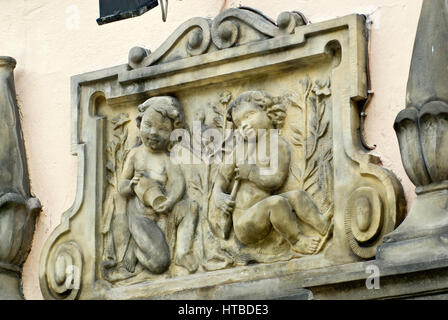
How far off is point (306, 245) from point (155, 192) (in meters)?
0.86

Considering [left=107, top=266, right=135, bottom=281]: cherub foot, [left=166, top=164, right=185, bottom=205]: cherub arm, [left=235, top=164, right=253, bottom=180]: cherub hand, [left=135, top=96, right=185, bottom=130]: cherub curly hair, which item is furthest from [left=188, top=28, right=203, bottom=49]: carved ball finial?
[left=107, top=266, right=135, bottom=281]: cherub foot

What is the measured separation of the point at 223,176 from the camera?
7.82 m

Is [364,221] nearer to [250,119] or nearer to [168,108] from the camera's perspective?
[250,119]

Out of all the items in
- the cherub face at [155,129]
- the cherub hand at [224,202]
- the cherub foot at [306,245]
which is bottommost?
the cherub foot at [306,245]

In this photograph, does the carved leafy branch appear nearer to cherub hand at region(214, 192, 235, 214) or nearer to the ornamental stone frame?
the ornamental stone frame

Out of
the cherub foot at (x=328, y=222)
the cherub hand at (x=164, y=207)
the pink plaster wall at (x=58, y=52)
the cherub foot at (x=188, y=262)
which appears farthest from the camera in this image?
the pink plaster wall at (x=58, y=52)

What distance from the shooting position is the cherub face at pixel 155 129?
8.08m

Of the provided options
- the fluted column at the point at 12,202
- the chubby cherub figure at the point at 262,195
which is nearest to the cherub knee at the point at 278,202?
the chubby cherub figure at the point at 262,195

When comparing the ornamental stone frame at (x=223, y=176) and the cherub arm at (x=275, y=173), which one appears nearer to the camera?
the ornamental stone frame at (x=223, y=176)

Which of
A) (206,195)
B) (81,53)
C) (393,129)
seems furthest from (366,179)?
(81,53)

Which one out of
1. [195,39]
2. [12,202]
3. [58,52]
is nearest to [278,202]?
[195,39]

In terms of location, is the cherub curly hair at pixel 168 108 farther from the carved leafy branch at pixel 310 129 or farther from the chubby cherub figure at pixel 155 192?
the carved leafy branch at pixel 310 129

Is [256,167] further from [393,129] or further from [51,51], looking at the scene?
[51,51]

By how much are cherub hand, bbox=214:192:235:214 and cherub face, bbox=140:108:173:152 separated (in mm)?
439
